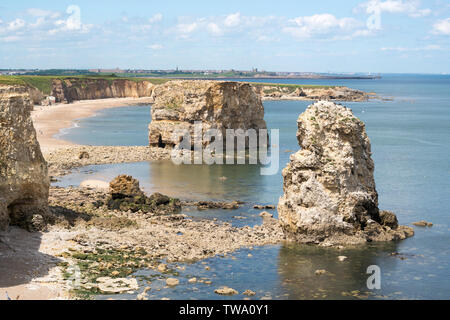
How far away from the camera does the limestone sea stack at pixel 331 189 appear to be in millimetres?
30141

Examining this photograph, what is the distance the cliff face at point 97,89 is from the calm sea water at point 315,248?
75271mm

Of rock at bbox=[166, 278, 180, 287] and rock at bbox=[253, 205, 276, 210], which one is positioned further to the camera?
rock at bbox=[253, 205, 276, 210]

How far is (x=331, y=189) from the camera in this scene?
3062 cm

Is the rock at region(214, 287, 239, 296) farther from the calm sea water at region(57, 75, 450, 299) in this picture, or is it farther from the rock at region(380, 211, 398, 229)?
the rock at region(380, 211, 398, 229)

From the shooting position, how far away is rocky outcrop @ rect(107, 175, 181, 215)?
36.5 meters

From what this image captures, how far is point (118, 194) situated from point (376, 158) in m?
34.7

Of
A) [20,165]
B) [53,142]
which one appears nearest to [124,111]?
[53,142]

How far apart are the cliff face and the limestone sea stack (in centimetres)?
13552

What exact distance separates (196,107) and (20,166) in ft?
119

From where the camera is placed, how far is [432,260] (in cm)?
2827

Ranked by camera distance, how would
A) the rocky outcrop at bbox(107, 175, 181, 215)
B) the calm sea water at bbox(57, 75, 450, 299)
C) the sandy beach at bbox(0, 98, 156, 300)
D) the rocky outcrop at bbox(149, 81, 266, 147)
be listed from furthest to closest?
1. the rocky outcrop at bbox(149, 81, 266, 147)
2. the rocky outcrop at bbox(107, 175, 181, 215)
3. the calm sea water at bbox(57, 75, 450, 299)
4. the sandy beach at bbox(0, 98, 156, 300)

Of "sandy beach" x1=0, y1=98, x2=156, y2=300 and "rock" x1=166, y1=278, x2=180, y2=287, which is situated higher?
"sandy beach" x1=0, y1=98, x2=156, y2=300

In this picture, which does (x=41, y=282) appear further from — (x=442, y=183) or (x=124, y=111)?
(x=124, y=111)

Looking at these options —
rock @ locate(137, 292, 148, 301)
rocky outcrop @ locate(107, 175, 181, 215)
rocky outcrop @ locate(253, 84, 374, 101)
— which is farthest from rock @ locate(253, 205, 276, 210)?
rocky outcrop @ locate(253, 84, 374, 101)
